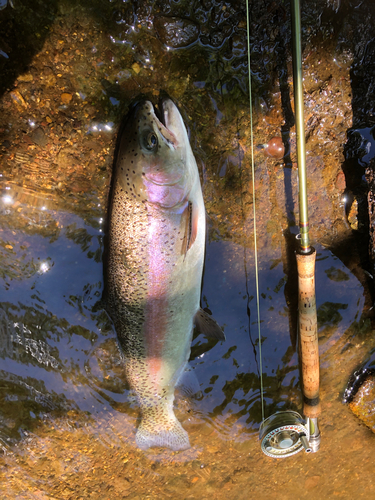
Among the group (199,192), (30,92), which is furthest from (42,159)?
(199,192)

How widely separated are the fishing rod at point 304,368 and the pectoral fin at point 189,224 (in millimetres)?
620

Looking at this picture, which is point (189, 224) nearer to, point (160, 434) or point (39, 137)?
point (39, 137)

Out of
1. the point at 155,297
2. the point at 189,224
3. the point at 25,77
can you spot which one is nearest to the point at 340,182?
the point at 189,224

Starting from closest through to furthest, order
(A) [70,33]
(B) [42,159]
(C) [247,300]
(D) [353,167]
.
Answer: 1. (A) [70,33]
2. (B) [42,159]
3. (D) [353,167]
4. (C) [247,300]

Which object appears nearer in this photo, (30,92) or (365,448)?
(30,92)

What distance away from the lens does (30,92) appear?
1863mm

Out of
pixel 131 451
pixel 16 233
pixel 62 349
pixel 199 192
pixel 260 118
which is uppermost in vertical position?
pixel 260 118

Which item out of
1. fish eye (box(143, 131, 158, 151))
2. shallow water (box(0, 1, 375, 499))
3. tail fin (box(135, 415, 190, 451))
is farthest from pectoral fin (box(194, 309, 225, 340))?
fish eye (box(143, 131, 158, 151))

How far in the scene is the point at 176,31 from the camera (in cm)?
187

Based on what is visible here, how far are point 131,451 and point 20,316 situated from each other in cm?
140

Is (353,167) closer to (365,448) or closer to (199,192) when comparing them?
(199,192)

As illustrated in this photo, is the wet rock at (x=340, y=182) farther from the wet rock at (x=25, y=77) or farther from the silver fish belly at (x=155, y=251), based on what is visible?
the wet rock at (x=25, y=77)

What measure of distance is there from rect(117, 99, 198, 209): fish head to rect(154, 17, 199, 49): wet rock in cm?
49

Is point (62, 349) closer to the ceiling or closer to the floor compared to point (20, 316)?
closer to the floor
